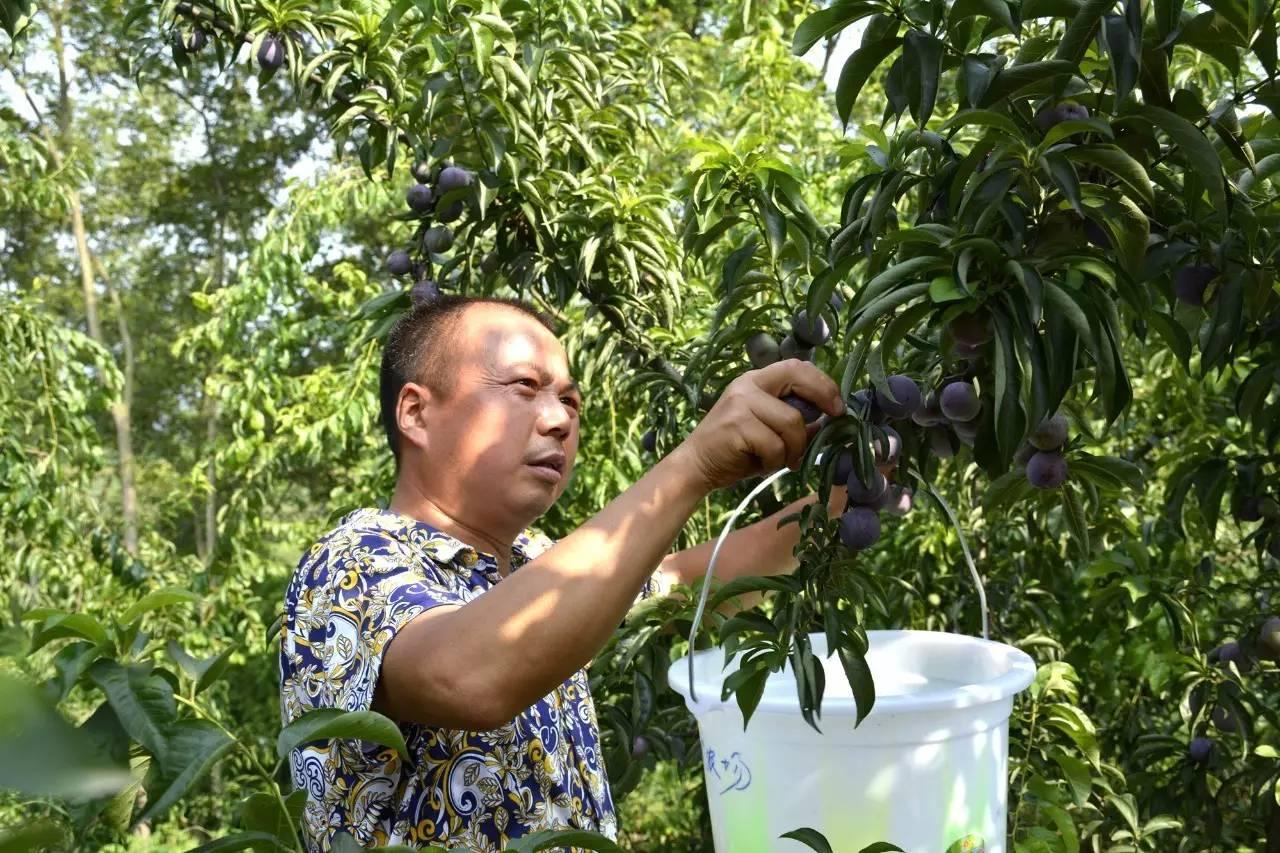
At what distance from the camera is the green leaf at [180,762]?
62 cm

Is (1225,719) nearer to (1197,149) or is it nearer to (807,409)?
(807,409)

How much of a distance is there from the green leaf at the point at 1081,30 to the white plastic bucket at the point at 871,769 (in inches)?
23.8

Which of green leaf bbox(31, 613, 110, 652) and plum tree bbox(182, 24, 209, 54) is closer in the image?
green leaf bbox(31, 613, 110, 652)

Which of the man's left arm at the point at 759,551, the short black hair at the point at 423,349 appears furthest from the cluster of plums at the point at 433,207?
the man's left arm at the point at 759,551

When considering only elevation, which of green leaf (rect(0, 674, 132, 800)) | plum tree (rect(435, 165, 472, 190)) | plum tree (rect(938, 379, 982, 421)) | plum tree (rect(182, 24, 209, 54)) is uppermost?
plum tree (rect(182, 24, 209, 54))

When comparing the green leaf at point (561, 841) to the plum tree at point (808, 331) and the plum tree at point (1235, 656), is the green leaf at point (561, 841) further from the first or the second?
the plum tree at point (1235, 656)

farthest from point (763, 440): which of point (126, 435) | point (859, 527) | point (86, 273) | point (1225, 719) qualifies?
point (86, 273)

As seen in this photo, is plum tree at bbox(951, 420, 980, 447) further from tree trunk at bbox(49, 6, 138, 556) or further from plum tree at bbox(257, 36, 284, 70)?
tree trunk at bbox(49, 6, 138, 556)

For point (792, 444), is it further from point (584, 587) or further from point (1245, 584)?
point (1245, 584)

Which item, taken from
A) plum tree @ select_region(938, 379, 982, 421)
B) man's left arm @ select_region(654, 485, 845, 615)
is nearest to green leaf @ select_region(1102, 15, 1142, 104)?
plum tree @ select_region(938, 379, 982, 421)

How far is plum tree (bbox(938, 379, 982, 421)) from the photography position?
1.12 m

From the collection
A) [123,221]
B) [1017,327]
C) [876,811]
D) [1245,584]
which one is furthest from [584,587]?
[123,221]

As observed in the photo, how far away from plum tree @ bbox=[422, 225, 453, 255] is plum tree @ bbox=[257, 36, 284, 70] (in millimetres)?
412

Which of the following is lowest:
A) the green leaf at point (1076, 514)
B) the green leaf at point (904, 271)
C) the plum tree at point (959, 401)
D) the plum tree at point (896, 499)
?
the green leaf at point (1076, 514)
